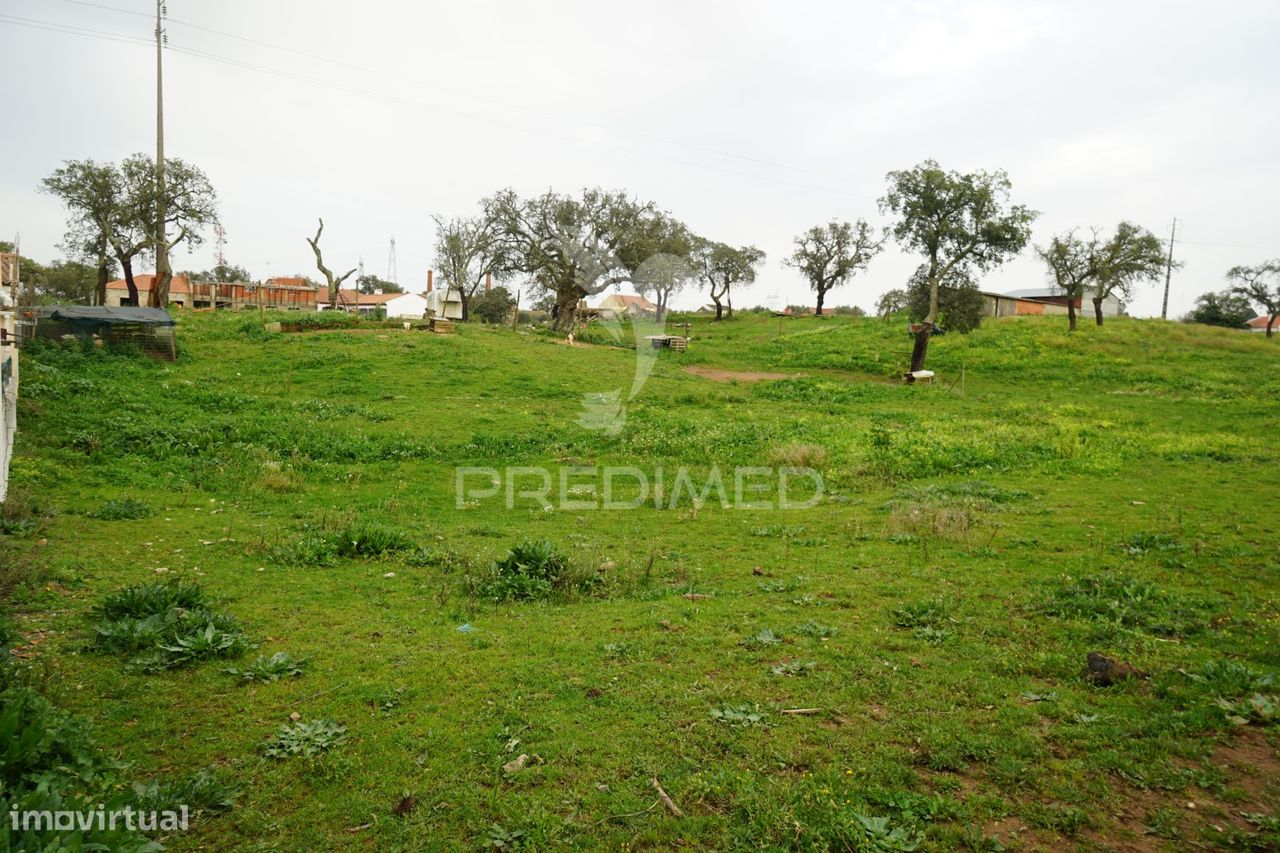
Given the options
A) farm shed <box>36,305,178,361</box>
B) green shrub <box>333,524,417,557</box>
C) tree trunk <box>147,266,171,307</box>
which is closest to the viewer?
green shrub <box>333,524,417,557</box>

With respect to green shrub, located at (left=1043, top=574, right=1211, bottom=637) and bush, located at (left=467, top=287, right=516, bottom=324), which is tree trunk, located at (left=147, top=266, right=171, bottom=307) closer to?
bush, located at (left=467, top=287, right=516, bottom=324)

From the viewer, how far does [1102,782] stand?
4020mm

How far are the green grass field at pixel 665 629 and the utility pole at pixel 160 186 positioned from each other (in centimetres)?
1488

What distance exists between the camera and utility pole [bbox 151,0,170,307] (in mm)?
28797

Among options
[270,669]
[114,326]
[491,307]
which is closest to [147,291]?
[491,307]

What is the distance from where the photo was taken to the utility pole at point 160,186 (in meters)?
28.8

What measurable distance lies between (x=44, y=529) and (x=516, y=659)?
259 inches

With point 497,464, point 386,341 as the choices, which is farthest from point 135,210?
point 497,464

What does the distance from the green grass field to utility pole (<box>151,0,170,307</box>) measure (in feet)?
48.8

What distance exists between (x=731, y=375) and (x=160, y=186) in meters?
25.0

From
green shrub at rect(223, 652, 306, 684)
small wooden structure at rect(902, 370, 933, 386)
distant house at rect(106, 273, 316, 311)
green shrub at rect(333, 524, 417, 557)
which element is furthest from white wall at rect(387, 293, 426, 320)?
green shrub at rect(223, 652, 306, 684)

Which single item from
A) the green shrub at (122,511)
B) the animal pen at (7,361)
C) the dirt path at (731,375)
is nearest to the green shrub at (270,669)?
the green shrub at (122,511)

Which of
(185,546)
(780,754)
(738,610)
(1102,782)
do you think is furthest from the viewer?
(185,546)

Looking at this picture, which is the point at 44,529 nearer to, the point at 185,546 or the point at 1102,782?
the point at 185,546
